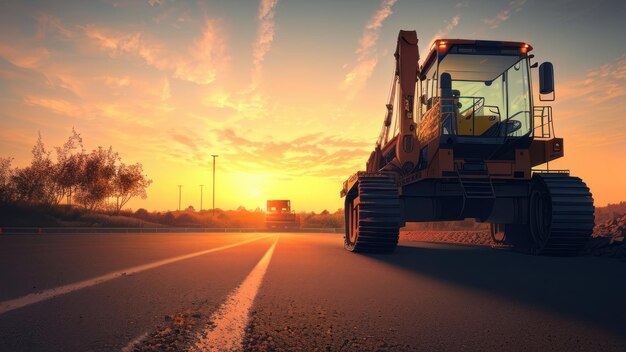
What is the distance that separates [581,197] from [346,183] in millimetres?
6378

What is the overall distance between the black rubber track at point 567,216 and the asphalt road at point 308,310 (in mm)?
3018

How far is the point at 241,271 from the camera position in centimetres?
721

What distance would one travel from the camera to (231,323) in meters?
3.35

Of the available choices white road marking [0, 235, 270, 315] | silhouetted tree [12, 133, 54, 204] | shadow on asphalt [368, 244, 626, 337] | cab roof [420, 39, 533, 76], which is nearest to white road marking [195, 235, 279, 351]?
white road marking [0, 235, 270, 315]

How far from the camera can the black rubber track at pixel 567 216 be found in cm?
1016

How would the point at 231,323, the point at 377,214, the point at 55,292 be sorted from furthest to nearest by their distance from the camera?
1. the point at 377,214
2. the point at 55,292
3. the point at 231,323

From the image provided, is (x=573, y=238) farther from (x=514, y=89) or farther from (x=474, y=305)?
(x=474, y=305)

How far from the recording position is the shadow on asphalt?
4.23 m

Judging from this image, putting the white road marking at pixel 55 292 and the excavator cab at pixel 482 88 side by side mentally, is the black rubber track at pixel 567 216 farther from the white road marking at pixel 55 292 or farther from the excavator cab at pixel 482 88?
the white road marking at pixel 55 292

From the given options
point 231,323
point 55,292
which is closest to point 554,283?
point 231,323

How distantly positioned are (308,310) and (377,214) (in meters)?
6.69

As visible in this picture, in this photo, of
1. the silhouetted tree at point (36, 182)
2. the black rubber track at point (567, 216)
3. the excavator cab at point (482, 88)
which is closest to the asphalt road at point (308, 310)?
the black rubber track at point (567, 216)

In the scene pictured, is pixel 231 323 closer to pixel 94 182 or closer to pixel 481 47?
pixel 481 47

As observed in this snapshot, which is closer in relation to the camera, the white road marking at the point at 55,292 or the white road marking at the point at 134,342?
the white road marking at the point at 134,342
